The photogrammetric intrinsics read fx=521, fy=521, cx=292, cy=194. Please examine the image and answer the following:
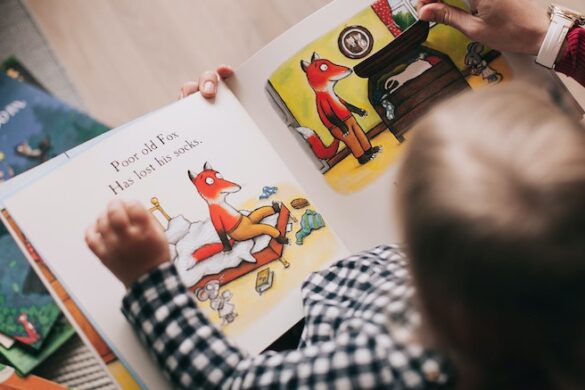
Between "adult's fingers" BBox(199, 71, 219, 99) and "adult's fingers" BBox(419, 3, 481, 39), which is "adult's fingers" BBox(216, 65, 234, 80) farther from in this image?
"adult's fingers" BBox(419, 3, 481, 39)

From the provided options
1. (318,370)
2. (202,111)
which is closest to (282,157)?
(202,111)

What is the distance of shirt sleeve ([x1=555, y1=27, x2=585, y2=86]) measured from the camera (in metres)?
0.56

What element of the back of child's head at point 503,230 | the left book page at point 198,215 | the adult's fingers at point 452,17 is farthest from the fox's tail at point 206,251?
the adult's fingers at point 452,17

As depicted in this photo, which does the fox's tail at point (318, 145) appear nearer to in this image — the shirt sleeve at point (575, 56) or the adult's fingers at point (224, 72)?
the adult's fingers at point (224, 72)

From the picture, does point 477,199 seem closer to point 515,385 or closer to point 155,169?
point 515,385

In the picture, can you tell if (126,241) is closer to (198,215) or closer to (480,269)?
(198,215)

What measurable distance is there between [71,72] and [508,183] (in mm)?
600

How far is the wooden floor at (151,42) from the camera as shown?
0.69m

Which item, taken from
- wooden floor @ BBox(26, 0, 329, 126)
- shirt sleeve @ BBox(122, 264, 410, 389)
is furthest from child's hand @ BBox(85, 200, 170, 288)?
wooden floor @ BBox(26, 0, 329, 126)

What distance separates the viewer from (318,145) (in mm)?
560

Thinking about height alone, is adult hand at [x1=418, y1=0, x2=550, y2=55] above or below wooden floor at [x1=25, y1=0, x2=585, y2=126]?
below

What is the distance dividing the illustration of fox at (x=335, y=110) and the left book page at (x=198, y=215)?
0.24 ft

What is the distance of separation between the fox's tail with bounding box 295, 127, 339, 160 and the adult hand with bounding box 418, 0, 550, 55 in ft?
0.57

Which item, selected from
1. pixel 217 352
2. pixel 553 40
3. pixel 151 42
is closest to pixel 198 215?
pixel 217 352
